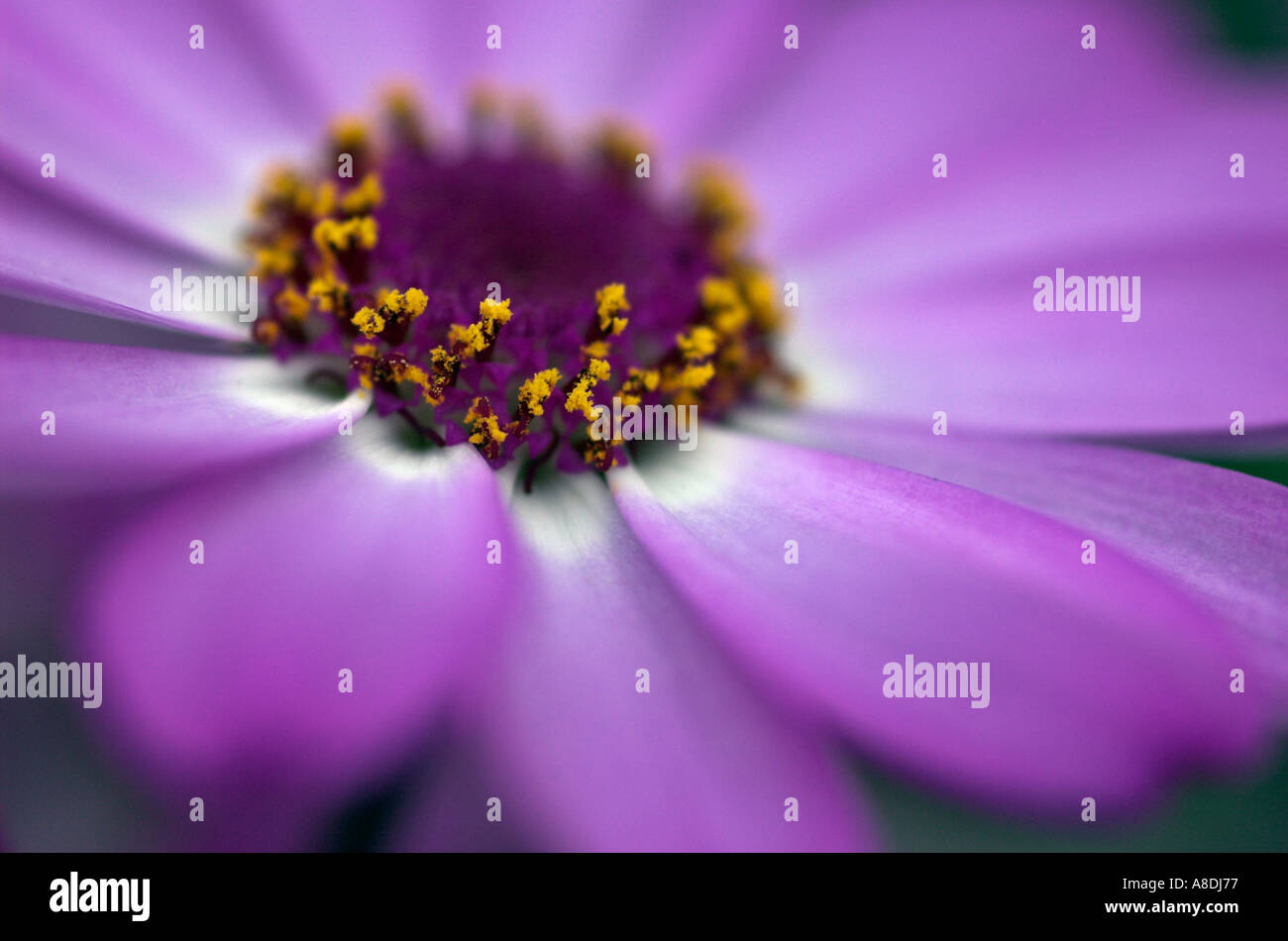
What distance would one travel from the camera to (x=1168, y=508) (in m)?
0.72

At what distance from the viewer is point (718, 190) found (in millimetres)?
1199

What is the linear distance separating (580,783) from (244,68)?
85 centimetres

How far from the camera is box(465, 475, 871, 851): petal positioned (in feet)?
1.66

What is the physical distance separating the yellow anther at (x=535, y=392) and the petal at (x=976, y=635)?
10cm

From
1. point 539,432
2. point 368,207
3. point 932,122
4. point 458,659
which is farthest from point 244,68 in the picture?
point 458,659

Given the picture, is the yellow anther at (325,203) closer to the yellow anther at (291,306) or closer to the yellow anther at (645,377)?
the yellow anther at (291,306)

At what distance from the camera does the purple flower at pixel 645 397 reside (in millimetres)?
505

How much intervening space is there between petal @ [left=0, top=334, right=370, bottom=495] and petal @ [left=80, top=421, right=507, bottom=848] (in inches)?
1.1

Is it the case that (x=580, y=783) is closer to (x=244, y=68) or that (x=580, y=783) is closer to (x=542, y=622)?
(x=542, y=622)

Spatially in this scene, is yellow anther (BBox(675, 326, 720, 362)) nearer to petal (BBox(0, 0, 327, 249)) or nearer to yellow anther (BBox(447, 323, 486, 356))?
yellow anther (BBox(447, 323, 486, 356))

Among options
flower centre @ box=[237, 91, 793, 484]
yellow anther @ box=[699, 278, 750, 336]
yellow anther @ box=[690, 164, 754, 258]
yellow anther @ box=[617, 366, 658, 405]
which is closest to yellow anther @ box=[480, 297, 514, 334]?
flower centre @ box=[237, 91, 793, 484]

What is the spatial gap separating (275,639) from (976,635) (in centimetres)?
32

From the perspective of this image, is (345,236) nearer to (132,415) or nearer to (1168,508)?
(132,415)

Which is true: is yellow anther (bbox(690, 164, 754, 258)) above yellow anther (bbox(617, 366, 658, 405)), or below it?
above
